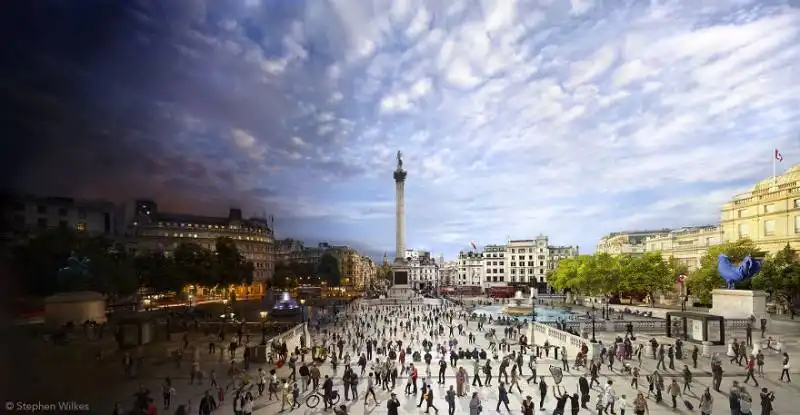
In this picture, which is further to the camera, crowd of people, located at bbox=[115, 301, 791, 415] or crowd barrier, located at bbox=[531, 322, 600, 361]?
crowd barrier, located at bbox=[531, 322, 600, 361]

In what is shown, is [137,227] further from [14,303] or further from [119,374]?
[14,303]

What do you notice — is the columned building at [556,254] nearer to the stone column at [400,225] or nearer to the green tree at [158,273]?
the stone column at [400,225]

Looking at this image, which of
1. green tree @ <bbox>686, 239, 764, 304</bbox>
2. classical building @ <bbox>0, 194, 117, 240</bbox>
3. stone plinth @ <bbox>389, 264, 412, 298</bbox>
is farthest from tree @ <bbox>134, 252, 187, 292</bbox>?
stone plinth @ <bbox>389, 264, 412, 298</bbox>

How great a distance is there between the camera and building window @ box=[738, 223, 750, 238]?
65750 millimetres

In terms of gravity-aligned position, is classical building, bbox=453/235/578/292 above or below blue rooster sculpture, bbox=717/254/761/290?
below

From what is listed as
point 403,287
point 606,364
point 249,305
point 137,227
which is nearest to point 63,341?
point 137,227

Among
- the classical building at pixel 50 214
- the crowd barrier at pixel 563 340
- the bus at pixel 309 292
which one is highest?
the classical building at pixel 50 214

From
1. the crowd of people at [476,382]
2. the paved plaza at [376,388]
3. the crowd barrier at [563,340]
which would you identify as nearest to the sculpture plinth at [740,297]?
the paved plaza at [376,388]

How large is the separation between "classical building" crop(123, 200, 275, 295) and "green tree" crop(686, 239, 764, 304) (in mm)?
49430

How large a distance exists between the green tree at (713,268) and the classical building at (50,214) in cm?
5931

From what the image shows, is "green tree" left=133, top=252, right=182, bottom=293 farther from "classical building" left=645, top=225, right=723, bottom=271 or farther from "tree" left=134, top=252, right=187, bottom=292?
"classical building" left=645, top=225, right=723, bottom=271

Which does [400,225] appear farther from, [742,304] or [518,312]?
[742,304]

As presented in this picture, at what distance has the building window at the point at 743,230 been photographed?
216 ft

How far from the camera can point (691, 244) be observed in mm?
82625
